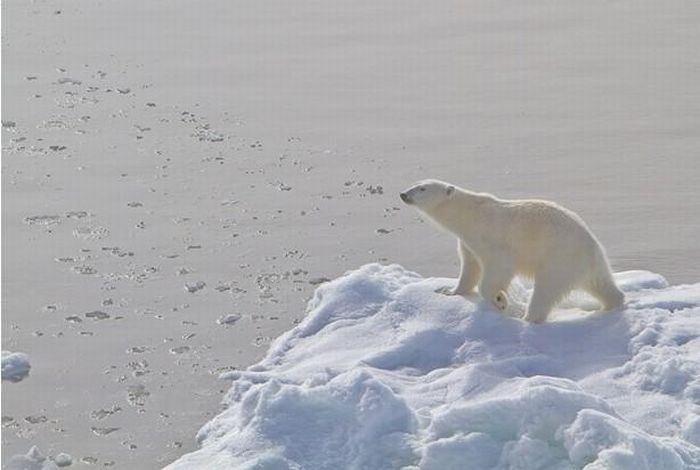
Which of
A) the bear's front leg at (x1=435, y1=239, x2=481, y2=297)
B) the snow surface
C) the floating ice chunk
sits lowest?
the floating ice chunk

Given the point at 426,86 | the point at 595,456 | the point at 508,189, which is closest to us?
the point at 595,456

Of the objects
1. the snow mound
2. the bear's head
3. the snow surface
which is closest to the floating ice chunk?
the snow surface

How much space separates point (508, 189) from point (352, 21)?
538 cm

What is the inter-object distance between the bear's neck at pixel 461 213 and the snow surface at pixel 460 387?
1.12 feet

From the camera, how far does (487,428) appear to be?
240 inches

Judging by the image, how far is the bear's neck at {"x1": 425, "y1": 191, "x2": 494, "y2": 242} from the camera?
785cm

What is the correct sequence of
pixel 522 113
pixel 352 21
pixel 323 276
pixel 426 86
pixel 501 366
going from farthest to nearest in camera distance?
1. pixel 352 21
2. pixel 426 86
3. pixel 522 113
4. pixel 323 276
5. pixel 501 366

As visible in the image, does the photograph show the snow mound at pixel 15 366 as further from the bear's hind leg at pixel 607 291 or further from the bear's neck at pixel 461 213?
the bear's hind leg at pixel 607 291

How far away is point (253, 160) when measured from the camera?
10875 mm

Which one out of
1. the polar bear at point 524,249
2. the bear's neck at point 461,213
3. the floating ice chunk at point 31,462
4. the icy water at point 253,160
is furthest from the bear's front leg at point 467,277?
the floating ice chunk at point 31,462

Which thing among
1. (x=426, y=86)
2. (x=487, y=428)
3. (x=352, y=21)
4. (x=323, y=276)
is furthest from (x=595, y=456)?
(x=352, y=21)

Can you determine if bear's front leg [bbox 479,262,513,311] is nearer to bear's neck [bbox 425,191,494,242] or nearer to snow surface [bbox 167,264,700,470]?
snow surface [bbox 167,264,700,470]

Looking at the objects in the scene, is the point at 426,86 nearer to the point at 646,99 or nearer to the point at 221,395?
the point at 646,99

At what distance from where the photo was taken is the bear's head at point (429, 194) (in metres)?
8.04
